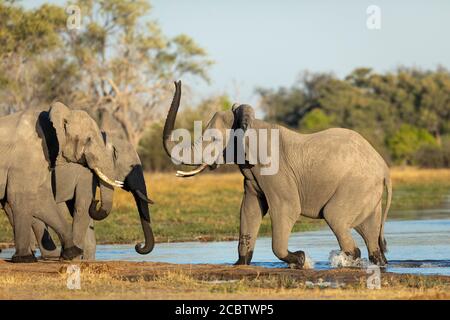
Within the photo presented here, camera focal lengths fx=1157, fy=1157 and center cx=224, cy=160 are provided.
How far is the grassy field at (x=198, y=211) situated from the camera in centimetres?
2147

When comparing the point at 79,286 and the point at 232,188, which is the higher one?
the point at 79,286

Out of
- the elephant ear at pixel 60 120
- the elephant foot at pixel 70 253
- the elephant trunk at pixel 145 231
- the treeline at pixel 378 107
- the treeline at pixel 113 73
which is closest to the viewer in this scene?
the elephant ear at pixel 60 120

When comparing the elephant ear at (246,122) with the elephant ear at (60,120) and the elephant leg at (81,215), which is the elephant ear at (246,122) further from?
the elephant leg at (81,215)

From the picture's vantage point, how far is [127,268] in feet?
44.5

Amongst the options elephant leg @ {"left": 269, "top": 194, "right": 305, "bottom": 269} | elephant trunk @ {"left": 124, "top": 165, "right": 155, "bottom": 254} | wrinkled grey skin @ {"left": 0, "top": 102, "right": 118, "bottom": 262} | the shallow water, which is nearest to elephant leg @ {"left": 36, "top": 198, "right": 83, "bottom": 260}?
wrinkled grey skin @ {"left": 0, "top": 102, "right": 118, "bottom": 262}

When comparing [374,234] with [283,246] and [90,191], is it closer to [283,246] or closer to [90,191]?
[283,246]

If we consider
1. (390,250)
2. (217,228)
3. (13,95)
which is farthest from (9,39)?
(390,250)

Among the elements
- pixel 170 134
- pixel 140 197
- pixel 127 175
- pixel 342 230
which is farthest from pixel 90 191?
pixel 342 230

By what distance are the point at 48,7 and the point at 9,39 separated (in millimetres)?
4234

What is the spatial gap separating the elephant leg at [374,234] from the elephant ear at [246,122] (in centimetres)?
169

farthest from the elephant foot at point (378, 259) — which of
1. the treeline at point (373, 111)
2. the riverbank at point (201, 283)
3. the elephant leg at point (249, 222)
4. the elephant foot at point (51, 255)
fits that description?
the treeline at point (373, 111)

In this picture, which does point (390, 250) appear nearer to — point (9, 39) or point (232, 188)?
point (232, 188)

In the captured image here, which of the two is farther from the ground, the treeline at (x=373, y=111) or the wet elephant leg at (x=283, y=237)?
the wet elephant leg at (x=283, y=237)

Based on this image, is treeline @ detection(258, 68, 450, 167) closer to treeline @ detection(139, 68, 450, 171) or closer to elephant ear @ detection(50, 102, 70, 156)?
treeline @ detection(139, 68, 450, 171)
